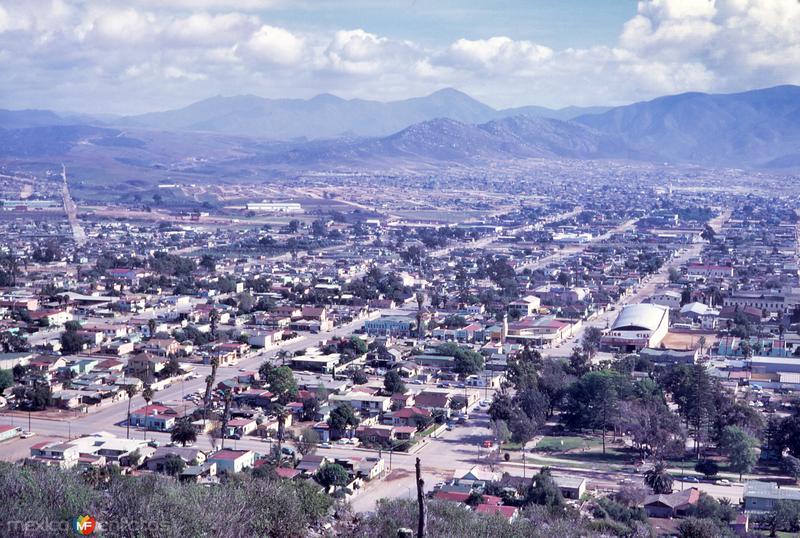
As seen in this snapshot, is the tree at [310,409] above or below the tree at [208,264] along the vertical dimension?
below

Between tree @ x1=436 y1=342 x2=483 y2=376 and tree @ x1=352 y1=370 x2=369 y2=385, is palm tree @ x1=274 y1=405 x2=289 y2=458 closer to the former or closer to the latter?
tree @ x1=352 y1=370 x2=369 y2=385

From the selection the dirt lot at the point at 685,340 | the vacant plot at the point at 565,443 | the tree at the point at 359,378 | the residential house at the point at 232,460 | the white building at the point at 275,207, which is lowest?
the dirt lot at the point at 685,340

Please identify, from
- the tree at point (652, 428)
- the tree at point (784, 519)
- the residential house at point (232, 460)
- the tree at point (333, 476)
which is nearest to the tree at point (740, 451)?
the tree at point (652, 428)

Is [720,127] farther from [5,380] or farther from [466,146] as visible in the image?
[5,380]

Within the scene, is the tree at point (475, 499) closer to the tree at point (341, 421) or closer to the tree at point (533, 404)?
the tree at point (533, 404)

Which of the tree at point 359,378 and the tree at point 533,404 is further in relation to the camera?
the tree at point 359,378

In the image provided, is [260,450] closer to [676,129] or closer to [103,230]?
[103,230]
